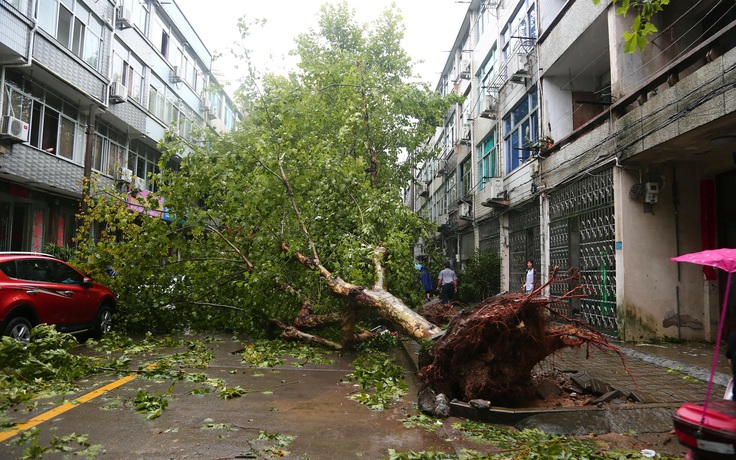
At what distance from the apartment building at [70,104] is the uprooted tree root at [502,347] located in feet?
25.1

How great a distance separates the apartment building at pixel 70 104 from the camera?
1445 cm

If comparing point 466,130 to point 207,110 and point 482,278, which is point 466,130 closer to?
point 482,278

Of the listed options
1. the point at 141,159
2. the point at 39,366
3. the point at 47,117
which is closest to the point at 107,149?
the point at 141,159

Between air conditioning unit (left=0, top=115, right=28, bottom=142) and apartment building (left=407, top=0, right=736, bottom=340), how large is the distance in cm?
1452

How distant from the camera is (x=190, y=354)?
8469 mm

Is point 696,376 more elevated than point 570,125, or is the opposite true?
point 570,125

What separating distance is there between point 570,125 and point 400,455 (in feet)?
41.2

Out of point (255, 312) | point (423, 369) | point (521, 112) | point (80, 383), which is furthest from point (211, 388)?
point (521, 112)

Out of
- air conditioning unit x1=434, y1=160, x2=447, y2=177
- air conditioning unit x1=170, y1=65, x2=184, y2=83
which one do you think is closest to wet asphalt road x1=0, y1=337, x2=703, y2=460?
air conditioning unit x1=170, y1=65, x2=184, y2=83

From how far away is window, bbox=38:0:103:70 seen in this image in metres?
15.7

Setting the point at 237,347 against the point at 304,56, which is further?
the point at 304,56

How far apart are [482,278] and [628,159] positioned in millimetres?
9901

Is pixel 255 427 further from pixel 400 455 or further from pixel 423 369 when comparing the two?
pixel 423 369

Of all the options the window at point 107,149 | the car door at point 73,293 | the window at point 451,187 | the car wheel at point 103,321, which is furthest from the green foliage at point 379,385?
the window at point 451,187
